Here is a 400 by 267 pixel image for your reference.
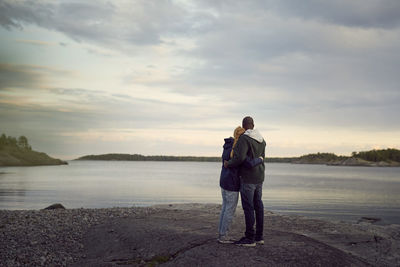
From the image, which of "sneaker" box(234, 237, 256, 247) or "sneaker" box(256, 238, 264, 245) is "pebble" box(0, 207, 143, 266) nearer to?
"sneaker" box(234, 237, 256, 247)

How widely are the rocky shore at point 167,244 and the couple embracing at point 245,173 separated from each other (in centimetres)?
74

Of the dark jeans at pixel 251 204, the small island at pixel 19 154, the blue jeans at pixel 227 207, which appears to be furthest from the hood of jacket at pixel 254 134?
the small island at pixel 19 154

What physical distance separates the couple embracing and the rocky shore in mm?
738

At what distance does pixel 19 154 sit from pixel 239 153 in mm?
178530

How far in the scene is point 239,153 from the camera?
8047mm

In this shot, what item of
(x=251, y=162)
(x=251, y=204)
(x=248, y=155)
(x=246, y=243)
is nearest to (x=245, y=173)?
(x=251, y=162)

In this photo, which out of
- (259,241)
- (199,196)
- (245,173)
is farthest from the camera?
(199,196)

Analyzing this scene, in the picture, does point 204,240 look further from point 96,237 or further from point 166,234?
point 96,237

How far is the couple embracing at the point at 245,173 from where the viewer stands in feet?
26.8

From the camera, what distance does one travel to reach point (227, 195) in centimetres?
848

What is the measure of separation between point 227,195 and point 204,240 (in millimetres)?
1706

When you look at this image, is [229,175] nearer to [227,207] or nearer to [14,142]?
[227,207]

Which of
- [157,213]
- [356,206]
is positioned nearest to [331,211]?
[356,206]

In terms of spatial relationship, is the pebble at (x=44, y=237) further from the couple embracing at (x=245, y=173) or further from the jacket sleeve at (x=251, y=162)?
the jacket sleeve at (x=251, y=162)
